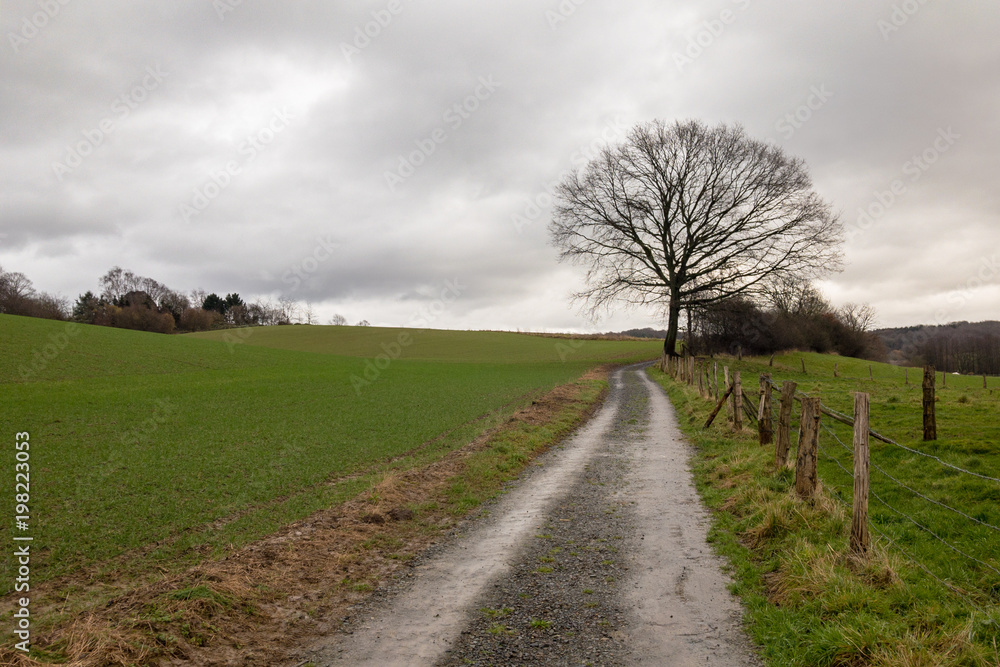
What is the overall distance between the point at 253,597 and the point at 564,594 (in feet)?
11.3

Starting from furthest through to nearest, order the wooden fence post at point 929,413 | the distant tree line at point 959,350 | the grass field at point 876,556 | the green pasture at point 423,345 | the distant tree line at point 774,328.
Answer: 1. the distant tree line at point 959,350
2. the green pasture at point 423,345
3. the distant tree line at point 774,328
4. the wooden fence post at point 929,413
5. the grass field at point 876,556

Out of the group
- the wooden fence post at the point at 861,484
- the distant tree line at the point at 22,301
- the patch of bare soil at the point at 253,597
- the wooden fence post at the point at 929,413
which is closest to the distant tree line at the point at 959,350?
the wooden fence post at the point at 929,413

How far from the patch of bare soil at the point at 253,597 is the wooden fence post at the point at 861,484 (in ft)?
18.2

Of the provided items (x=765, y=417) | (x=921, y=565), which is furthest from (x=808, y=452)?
(x=765, y=417)

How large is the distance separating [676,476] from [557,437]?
591 centimetres

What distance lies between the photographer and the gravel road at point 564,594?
4957mm

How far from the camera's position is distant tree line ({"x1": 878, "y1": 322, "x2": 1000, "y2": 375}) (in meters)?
76.5

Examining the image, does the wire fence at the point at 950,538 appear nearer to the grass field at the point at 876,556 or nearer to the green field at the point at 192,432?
the grass field at the point at 876,556

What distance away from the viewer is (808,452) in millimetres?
8695

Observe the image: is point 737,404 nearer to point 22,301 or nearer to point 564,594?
point 564,594

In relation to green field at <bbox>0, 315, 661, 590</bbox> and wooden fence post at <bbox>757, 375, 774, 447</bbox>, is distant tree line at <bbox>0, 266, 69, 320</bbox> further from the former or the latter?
wooden fence post at <bbox>757, 375, 774, 447</bbox>

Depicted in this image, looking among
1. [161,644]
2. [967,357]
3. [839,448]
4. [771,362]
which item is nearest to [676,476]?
[839,448]

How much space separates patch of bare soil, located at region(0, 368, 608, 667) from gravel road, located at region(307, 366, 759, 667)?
489 mm

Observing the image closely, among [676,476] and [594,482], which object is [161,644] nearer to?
[594,482]
